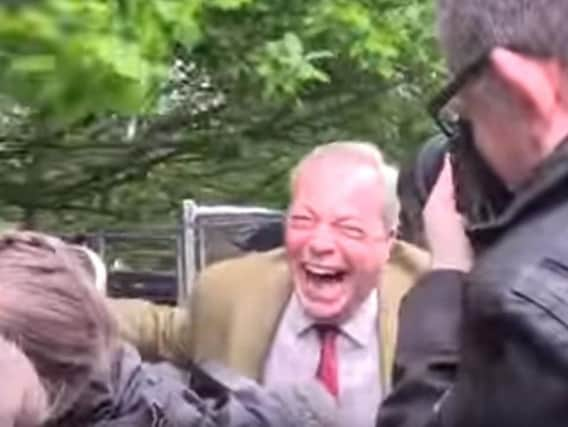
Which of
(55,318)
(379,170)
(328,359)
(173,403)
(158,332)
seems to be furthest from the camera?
(158,332)

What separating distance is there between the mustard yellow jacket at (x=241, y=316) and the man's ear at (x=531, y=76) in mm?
1871

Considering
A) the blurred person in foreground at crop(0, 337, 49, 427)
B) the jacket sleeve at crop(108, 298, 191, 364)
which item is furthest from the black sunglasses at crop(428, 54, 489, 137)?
the jacket sleeve at crop(108, 298, 191, 364)

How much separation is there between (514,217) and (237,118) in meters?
5.81

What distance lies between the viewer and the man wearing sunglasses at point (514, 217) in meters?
2.44

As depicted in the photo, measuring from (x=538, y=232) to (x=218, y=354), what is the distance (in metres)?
2.28

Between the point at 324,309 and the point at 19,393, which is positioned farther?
the point at 324,309

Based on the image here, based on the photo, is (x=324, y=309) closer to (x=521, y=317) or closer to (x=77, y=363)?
(x=77, y=363)

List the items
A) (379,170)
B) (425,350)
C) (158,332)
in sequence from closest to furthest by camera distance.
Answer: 1. (425,350)
2. (379,170)
3. (158,332)

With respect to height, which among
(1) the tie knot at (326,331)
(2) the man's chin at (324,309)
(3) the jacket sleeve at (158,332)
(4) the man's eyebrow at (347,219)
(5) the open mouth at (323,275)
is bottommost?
(3) the jacket sleeve at (158,332)

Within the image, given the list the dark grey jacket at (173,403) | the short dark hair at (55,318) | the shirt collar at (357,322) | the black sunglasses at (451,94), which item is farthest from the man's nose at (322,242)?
the black sunglasses at (451,94)

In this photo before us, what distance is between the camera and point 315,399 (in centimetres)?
407

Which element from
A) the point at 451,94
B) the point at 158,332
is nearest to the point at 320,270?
the point at 158,332

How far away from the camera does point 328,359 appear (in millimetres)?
4512

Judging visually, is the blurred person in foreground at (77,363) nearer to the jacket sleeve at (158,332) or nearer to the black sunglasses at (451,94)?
the black sunglasses at (451,94)
